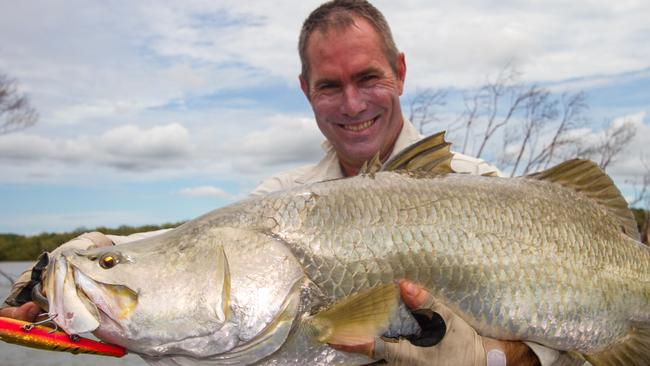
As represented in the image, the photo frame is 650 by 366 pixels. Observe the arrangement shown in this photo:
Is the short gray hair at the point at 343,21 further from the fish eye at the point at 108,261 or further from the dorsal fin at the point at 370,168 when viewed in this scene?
the fish eye at the point at 108,261

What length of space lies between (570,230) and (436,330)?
100 cm

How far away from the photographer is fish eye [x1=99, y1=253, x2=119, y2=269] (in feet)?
8.56

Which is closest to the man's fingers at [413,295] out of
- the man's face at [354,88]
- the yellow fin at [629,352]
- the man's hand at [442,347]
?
the man's hand at [442,347]

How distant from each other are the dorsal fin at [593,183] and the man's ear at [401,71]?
1.51 meters

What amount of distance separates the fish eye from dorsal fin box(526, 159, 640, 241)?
232cm

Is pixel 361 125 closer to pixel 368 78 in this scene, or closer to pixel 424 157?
pixel 368 78

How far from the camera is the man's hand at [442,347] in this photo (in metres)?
2.80

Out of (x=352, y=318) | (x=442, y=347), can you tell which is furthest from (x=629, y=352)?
(x=352, y=318)

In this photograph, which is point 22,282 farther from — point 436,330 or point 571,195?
point 571,195

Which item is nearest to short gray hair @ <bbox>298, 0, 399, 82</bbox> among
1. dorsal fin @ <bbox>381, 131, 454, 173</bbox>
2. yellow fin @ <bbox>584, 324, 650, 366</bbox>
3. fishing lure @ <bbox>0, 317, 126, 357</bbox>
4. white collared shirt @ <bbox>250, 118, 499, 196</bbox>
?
white collared shirt @ <bbox>250, 118, 499, 196</bbox>

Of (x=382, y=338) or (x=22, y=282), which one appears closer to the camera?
(x=382, y=338)

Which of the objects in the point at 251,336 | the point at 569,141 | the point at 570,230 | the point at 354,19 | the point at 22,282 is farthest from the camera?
the point at 569,141

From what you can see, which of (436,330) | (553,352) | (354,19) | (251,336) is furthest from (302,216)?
(354,19)

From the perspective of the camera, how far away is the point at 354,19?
14.5 ft
